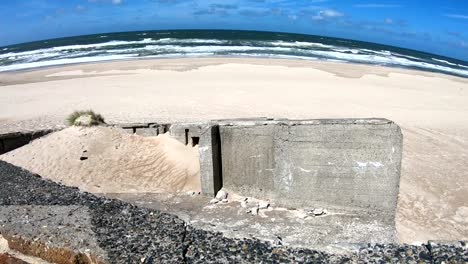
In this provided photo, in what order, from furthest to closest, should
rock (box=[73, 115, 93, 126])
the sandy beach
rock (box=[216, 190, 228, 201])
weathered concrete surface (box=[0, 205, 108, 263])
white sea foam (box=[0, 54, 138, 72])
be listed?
white sea foam (box=[0, 54, 138, 72])
rock (box=[73, 115, 93, 126])
the sandy beach
rock (box=[216, 190, 228, 201])
weathered concrete surface (box=[0, 205, 108, 263])

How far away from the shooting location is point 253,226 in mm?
5641

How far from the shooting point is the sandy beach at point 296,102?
31.7ft

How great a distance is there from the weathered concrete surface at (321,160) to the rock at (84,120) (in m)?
5.05

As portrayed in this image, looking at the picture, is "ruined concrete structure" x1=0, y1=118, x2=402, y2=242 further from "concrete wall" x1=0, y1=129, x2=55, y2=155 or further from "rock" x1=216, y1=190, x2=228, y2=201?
"concrete wall" x1=0, y1=129, x2=55, y2=155

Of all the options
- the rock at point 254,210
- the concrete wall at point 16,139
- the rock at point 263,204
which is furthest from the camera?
the concrete wall at point 16,139

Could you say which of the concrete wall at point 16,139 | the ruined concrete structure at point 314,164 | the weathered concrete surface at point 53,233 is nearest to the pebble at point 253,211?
the ruined concrete structure at point 314,164

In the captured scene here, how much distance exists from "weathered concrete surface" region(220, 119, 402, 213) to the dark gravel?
2.49 meters

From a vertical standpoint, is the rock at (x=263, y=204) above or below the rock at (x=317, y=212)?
above

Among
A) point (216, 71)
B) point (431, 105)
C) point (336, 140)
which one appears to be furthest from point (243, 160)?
point (216, 71)

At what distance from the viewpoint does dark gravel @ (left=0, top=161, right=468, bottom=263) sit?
3.42m

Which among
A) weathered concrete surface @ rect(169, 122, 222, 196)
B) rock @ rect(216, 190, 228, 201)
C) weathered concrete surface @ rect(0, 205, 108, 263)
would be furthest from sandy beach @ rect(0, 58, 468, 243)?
weathered concrete surface @ rect(0, 205, 108, 263)

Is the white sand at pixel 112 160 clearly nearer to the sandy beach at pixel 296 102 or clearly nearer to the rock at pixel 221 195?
the rock at pixel 221 195

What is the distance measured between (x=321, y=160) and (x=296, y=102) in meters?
11.8

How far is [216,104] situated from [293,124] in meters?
11.0
